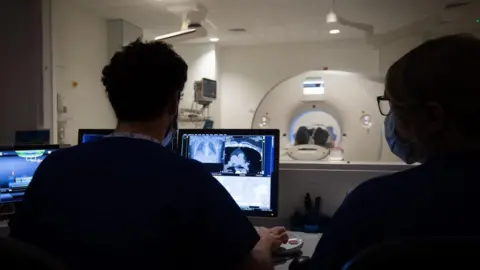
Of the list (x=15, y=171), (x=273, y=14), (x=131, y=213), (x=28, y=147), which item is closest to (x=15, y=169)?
(x=15, y=171)

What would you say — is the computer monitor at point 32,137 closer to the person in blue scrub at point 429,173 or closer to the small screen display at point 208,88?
the person in blue scrub at point 429,173

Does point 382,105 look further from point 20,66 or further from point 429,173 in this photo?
point 20,66

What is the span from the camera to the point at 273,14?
434 centimetres

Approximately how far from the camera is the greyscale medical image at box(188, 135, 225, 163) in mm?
1662

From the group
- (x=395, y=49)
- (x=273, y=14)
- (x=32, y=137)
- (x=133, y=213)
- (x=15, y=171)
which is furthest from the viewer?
(x=395, y=49)

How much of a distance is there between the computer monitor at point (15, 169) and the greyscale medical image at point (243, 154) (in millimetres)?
895

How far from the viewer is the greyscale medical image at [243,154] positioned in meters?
1.60

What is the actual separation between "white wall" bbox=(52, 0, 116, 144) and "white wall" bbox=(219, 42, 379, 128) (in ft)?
6.86

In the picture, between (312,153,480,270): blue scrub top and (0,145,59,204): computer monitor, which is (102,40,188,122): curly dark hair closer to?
(312,153,480,270): blue scrub top

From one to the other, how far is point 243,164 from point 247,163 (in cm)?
2

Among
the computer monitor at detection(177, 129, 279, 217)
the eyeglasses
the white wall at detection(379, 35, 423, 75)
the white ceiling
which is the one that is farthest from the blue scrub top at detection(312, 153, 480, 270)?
the white wall at detection(379, 35, 423, 75)

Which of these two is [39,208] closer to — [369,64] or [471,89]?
[471,89]

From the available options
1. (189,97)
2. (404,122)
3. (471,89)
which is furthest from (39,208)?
(189,97)

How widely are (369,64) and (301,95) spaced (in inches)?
83.0
